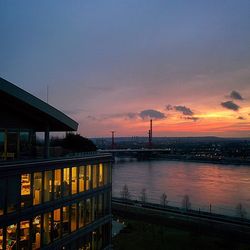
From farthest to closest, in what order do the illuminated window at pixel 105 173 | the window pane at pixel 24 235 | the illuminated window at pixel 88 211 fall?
1. the illuminated window at pixel 105 173
2. the illuminated window at pixel 88 211
3. the window pane at pixel 24 235

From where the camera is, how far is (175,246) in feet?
56.1

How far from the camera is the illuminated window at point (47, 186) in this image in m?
8.17

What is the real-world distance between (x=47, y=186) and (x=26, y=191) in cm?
75

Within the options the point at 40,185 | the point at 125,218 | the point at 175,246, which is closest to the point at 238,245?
the point at 175,246

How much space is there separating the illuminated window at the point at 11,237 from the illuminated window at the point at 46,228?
3.14 feet

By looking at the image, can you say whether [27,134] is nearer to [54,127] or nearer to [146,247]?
[54,127]

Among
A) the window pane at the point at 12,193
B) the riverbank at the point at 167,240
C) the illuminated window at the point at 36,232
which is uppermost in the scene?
the window pane at the point at 12,193

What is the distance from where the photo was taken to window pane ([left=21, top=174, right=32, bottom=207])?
24.5ft

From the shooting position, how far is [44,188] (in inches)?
320

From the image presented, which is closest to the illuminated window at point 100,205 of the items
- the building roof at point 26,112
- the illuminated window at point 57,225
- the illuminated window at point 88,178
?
the illuminated window at point 88,178

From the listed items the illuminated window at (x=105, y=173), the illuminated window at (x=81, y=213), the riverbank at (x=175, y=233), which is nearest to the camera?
the illuminated window at (x=81, y=213)

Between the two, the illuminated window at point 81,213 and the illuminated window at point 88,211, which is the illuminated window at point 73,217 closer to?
the illuminated window at point 81,213

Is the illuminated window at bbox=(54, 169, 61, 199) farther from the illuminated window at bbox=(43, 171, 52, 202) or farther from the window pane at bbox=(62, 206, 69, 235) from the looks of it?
the window pane at bbox=(62, 206, 69, 235)

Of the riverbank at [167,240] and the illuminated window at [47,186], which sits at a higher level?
the illuminated window at [47,186]
